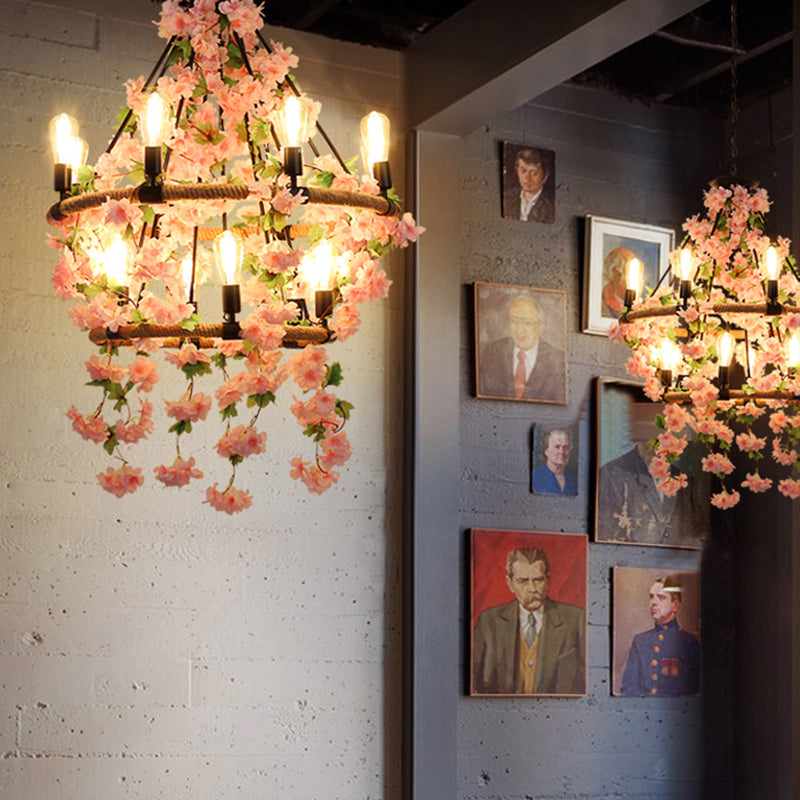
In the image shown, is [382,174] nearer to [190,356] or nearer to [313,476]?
[190,356]

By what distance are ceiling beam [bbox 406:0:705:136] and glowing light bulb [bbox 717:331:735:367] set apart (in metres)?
1.09

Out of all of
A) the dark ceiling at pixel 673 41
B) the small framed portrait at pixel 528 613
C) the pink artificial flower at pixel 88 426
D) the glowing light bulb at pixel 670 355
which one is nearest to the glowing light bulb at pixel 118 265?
the pink artificial flower at pixel 88 426

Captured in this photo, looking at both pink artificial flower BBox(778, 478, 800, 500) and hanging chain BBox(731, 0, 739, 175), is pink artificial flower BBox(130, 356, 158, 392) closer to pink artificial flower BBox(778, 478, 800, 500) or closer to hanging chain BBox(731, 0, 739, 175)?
pink artificial flower BBox(778, 478, 800, 500)

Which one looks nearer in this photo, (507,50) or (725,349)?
(725,349)

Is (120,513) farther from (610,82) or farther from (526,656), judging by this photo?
(610,82)

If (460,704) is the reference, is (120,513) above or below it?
above

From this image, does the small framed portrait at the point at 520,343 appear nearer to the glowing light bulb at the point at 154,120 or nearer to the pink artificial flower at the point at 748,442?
the pink artificial flower at the point at 748,442

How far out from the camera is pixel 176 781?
5.30 metres

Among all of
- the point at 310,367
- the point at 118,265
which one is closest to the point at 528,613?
the point at 310,367

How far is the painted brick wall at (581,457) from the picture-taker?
614cm

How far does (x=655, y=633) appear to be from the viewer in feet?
21.5

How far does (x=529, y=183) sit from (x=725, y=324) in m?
1.83

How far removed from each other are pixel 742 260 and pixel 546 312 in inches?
60.5

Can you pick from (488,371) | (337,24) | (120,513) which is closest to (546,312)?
(488,371)
